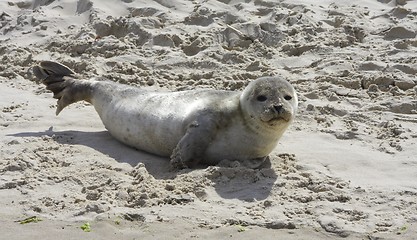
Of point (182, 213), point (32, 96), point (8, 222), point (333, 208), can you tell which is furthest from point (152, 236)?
point (32, 96)

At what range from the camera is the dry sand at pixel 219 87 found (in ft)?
12.9

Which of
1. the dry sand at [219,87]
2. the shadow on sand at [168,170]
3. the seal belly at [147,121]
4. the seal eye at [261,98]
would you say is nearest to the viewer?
the dry sand at [219,87]

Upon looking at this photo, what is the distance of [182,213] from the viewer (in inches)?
156

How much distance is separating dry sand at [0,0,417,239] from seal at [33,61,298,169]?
0.39 ft

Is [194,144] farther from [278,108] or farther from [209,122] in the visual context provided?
[278,108]

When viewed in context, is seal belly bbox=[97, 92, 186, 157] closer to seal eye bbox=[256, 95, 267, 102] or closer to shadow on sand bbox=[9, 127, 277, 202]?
shadow on sand bbox=[9, 127, 277, 202]

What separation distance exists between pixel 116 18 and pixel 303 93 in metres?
2.12

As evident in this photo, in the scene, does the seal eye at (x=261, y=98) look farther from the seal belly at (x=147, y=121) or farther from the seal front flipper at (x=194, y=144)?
the seal belly at (x=147, y=121)

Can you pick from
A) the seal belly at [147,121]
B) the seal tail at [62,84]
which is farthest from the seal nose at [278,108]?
Result: the seal tail at [62,84]

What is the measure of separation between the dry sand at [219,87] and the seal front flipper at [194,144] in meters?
0.11

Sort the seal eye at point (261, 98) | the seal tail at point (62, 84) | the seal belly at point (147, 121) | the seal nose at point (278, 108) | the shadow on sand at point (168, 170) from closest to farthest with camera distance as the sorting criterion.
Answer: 1. the shadow on sand at point (168, 170)
2. the seal nose at point (278, 108)
3. the seal eye at point (261, 98)
4. the seal belly at point (147, 121)
5. the seal tail at point (62, 84)

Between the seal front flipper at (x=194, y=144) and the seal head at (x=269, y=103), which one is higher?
the seal head at (x=269, y=103)

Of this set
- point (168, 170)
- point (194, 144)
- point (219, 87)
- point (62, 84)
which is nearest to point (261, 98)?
point (194, 144)

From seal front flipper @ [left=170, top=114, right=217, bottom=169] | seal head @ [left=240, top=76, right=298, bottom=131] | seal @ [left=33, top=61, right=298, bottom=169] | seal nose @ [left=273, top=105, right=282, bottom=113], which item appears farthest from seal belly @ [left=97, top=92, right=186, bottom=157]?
seal nose @ [left=273, top=105, right=282, bottom=113]
